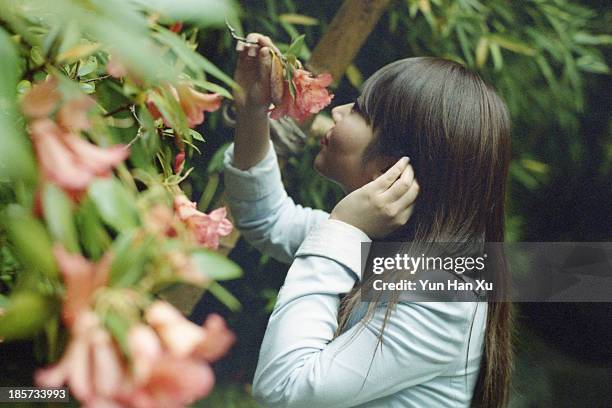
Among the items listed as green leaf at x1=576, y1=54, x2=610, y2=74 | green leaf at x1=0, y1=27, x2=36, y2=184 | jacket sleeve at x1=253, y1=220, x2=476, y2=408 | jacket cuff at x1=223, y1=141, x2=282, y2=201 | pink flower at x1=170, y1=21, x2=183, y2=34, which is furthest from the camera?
green leaf at x1=576, y1=54, x2=610, y2=74

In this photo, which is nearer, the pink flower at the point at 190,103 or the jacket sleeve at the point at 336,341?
the pink flower at the point at 190,103

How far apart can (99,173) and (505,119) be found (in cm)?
82

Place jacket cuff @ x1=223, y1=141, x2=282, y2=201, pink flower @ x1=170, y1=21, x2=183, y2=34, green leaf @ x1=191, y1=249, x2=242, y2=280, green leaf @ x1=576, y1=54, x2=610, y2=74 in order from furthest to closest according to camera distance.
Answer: green leaf @ x1=576, y1=54, x2=610, y2=74, jacket cuff @ x1=223, y1=141, x2=282, y2=201, pink flower @ x1=170, y1=21, x2=183, y2=34, green leaf @ x1=191, y1=249, x2=242, y2=280

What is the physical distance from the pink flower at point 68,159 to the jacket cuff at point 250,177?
663mm

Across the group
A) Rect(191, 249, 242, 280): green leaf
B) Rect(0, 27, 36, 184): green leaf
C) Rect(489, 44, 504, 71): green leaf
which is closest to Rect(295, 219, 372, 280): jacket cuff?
Rect(489, 44, 504, 71): green leaf

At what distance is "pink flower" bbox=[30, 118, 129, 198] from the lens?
0.48 meters

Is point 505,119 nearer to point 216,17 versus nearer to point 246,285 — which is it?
point 246,285

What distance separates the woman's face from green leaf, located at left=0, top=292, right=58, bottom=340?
665 mm

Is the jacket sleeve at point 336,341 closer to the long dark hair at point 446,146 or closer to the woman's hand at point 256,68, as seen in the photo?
the long dark hair at point 446,146

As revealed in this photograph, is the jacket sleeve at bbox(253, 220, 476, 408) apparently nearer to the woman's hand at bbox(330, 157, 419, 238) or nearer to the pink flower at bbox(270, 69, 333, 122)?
the woman's hand at bbox(330, 157, 419, 238)

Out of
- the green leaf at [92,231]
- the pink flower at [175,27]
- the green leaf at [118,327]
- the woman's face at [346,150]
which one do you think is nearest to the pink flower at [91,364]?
the green leaf at [118,327]

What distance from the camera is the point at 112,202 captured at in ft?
1.75

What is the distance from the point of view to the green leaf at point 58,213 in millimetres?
483

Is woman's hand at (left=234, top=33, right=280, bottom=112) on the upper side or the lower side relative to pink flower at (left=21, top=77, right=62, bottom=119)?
lower
